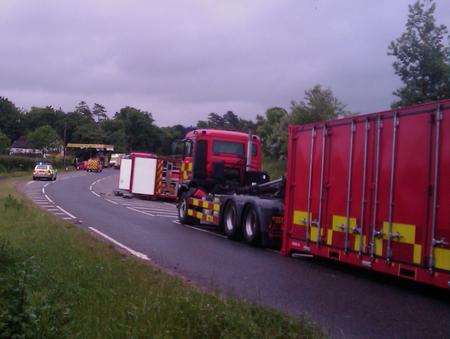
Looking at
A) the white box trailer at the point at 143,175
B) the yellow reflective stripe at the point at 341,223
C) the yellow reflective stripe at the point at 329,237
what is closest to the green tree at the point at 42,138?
the white box trailer at the point at 143,175

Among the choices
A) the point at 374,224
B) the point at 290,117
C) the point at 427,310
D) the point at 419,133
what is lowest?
the point at 427,310

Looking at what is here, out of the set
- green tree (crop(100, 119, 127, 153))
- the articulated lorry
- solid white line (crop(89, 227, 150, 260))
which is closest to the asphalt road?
solid white line (crop(89, 227, 150, 260))

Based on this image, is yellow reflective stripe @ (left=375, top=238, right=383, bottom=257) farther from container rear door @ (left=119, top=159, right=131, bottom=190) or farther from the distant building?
the distant building

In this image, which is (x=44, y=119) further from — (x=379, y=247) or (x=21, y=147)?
(x=379, y=247)

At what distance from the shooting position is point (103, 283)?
8984mm

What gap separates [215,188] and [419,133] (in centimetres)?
1135

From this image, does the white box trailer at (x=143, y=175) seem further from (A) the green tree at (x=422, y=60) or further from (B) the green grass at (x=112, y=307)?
(B) the green grass at (x=112, y=307)

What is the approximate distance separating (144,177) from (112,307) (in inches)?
1337

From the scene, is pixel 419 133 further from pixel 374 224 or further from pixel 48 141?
pixel 48 141

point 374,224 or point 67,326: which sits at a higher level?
point 374,224

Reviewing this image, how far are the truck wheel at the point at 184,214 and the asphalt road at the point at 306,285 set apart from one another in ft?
11.6

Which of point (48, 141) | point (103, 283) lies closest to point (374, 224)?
point (103, 283)

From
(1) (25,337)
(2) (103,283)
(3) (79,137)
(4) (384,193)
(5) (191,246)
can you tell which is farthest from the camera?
(3) (79,137)

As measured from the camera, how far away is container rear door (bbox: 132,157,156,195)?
41250 millimetres
